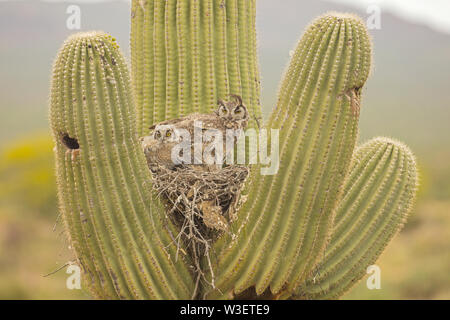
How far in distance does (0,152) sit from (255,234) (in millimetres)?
23598

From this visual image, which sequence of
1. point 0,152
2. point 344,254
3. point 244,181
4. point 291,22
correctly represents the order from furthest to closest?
point 0,152
point 291,22
point 344,254
point 244,181

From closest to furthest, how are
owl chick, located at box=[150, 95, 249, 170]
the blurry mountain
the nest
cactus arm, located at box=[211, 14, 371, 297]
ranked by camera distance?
cactus arm, located at box=[211, 14, 371, 297]
the nest
owl chick, located at box=[150, 95, 249, 170]
the blurry mountain

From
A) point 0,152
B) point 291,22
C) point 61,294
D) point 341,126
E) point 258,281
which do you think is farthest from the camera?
point 0,152

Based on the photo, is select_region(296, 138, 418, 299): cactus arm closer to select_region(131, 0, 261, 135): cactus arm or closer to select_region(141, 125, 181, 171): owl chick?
select_region(131, 0, 261, 135): cactus arm

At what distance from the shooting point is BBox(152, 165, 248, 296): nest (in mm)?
4012

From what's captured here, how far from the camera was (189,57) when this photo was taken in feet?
15.1

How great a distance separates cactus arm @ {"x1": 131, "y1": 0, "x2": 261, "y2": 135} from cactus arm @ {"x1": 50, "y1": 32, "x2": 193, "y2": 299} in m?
0.74

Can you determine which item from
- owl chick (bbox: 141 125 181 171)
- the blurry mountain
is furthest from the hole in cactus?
the blurry mountain

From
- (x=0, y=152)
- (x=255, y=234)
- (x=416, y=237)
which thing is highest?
(x=255, y=234)

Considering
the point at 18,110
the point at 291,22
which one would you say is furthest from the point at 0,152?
the point at 291,22

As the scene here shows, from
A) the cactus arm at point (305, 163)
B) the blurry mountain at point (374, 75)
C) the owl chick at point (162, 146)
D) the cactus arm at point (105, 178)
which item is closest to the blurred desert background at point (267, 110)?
the blurry mountain at point (374, 75)

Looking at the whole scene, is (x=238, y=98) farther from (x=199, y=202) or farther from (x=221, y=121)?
(x=199, y=202)

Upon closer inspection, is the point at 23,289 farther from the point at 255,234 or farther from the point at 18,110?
the point at 255,234

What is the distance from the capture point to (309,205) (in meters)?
3.71
